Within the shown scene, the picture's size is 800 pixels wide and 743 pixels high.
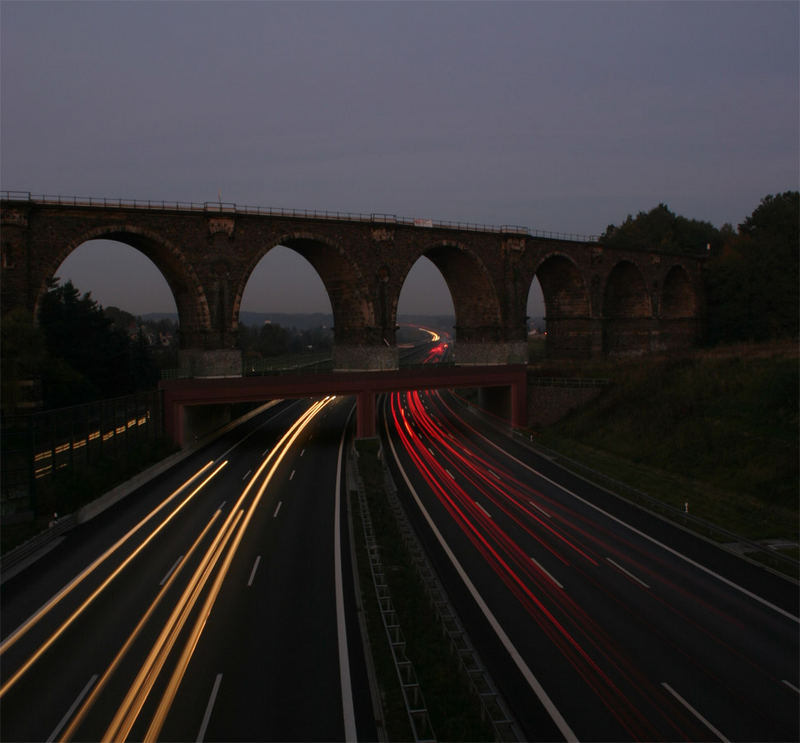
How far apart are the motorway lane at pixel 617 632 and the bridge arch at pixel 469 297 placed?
33058 mm

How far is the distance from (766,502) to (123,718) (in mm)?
29728

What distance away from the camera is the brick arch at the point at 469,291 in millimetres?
57938

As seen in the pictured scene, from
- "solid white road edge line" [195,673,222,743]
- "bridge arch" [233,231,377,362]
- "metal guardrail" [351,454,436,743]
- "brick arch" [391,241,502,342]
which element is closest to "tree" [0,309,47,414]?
"metal guardrail" [351,454,436,743]

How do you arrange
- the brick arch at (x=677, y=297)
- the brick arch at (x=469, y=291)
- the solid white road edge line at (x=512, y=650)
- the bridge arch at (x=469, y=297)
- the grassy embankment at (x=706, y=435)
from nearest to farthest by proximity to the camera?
the solid white road edge line at (x=512, y=650) < the grassy embankment at (x=706, y=435) < the brick arch at (x=469, y=291) < the bridge arch at (x=469, y=297) < the brick arch at (x=677, y=297)

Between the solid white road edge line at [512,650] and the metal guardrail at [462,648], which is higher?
the metal guardrail at [462,648]

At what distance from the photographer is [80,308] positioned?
2479 inches

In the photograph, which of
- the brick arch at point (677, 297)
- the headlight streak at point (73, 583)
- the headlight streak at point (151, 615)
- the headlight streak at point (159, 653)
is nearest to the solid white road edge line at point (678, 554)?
the headlight streak at point (151, 615)

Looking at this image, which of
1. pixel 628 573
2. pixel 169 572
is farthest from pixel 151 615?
pixel 628 573

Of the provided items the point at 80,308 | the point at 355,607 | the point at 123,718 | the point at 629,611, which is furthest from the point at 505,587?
the point at 80,308

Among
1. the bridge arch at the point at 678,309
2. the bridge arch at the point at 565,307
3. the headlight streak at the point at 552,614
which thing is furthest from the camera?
the bridge arch at the point at 678,309

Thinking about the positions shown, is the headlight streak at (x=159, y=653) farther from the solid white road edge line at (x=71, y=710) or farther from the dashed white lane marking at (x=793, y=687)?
the dashed white lane marking at (x=793, y=687)

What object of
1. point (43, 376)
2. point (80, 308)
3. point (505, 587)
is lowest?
point (505, 587)

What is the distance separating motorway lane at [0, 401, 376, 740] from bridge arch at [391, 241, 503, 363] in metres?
35.4

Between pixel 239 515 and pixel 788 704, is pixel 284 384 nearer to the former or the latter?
pixel 239 515
